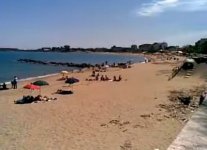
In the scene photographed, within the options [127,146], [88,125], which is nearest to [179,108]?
[88,125]

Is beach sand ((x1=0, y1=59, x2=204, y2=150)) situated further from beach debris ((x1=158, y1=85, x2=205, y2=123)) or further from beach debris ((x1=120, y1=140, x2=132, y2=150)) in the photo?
beach debris ((x1=158, y1=85, x2=205, y2=123))

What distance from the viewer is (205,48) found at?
293 ft

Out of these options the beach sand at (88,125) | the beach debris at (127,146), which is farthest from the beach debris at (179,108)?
the beach debris at (127,146)

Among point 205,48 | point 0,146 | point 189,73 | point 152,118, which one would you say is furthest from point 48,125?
point 205,48

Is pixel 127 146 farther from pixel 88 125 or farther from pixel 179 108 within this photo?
pixel 179 108

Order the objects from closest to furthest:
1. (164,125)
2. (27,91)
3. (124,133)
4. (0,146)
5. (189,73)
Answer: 1. (0,146)
2. (124,133)
3. (164,125)
4. (27,91)
5. (189,73)

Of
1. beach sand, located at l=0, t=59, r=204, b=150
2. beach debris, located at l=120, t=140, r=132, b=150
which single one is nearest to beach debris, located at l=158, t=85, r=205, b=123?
beach sand, located at l=0, t=59, r=204, b=150

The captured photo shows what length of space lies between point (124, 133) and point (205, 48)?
3211 inches

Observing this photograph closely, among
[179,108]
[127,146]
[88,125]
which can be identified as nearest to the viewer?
[127,146]

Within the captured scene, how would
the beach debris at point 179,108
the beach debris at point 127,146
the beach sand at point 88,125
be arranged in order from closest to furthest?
the beach debris at point 127,146 → the beach sand at point 88,125 → the beach debris at point 179,108

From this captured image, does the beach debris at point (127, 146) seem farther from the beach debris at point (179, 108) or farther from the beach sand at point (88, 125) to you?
the beach debris at point (179, 108)

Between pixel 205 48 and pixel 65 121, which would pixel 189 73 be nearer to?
pixel 65 121

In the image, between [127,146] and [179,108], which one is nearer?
[127,146]

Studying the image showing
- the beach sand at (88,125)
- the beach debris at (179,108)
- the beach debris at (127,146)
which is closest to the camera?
the beach debris at (127,146)
